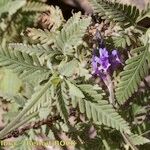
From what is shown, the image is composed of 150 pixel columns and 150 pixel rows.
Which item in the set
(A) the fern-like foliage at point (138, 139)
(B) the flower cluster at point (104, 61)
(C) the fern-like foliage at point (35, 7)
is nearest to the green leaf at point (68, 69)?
(B) the flower cluster at point (104, 61)

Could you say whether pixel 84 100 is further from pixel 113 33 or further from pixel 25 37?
pixel 25 37

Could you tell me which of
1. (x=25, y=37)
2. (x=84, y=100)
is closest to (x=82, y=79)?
(x=84, y=100)

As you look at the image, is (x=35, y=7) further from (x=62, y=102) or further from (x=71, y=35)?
(x=62, y=102)

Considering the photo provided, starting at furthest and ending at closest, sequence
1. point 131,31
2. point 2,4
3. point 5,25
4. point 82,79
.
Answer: point 5,25
point 2,4
point 131,31
point 82,79

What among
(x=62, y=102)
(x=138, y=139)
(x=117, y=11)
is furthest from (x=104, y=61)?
(x=138, y=139)

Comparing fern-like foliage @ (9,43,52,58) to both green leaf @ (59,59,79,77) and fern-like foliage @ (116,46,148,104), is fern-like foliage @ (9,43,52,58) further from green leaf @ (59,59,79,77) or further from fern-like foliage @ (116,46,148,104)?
fern-like foliage @ (116,46,148,104)

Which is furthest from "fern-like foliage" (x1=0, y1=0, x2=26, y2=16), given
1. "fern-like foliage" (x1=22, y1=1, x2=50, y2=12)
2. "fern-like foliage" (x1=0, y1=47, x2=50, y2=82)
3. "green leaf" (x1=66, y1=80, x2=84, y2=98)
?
"green leaf" (x1=66, y1=80, x2=84, y2=98)
